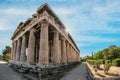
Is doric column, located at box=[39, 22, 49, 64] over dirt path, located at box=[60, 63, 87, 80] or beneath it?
over

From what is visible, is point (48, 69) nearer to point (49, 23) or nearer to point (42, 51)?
point (42, 51)

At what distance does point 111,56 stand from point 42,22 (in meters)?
80.4

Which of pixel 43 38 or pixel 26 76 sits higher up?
pixel 43 38

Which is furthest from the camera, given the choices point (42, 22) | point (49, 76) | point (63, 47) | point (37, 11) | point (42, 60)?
point (63, 47)

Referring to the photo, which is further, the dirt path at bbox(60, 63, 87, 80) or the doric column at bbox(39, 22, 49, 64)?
the doric column at bbox(39, 22, 49, 64)

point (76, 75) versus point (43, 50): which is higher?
point (43, 50)

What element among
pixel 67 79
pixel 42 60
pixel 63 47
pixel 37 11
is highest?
pixel 37 11

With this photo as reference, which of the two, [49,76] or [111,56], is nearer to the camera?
[49,76]

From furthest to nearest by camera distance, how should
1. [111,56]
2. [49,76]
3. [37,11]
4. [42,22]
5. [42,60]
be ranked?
1. [111,56]
2. [37,11]
3. [42,22]
4. [42,60]
5. [49,76]

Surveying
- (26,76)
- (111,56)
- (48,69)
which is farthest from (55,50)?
(111,56)

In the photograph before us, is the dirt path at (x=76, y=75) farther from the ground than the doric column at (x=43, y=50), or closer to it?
closer to it

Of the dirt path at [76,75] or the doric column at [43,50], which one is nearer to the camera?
the dirt path at [76,75]

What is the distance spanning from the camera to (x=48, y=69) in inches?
896

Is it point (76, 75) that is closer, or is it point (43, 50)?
point (43, 50)
